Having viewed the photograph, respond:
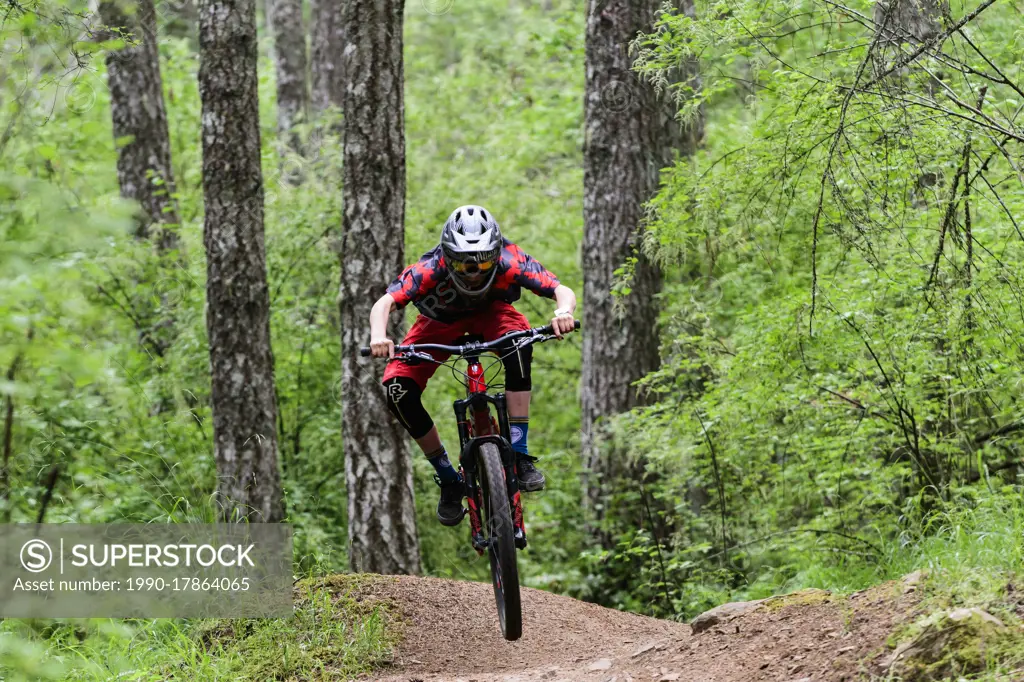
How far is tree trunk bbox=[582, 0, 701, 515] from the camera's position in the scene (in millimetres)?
10070

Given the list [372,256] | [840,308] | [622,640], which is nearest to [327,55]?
[372,256]

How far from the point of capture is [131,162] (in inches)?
527

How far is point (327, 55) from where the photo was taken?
1878cm

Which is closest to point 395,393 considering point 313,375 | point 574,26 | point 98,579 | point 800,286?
point 98,579

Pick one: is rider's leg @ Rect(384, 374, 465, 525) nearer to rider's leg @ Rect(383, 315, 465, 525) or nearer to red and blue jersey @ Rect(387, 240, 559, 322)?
rider's leg @ Rect(383, 315, 465, 525)

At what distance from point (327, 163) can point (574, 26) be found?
7.55 metres

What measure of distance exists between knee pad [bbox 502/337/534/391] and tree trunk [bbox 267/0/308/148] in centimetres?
1309

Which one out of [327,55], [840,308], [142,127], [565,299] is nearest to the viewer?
[565,299]

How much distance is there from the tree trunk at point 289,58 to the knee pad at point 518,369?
13.1 meters

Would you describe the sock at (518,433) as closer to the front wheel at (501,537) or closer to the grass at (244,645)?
the front wheel at (501,537)

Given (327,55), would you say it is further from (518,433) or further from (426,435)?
(518,433)

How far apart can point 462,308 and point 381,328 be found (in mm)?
622

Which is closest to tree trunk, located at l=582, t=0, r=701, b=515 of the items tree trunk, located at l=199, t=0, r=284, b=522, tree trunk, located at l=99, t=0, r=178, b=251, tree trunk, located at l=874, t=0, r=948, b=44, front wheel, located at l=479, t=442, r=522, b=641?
tree trunk, located at l=199, t=0, r=284, b=522

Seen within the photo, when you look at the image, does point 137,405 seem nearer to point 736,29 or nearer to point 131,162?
point 131,162
